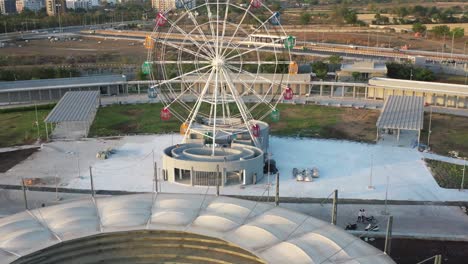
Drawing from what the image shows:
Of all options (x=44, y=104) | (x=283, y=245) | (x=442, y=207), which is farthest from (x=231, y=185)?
(x=44, y=104)

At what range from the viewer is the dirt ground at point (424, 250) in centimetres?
2386

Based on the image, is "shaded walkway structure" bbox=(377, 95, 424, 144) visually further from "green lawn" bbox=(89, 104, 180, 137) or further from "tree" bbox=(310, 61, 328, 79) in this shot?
"green lawn" bbox=(89, 104, 180, 137)

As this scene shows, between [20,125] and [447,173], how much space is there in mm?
39211

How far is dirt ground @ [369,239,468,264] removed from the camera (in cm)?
2386

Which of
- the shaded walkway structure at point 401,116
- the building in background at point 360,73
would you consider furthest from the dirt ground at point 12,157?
the building in background at point 360,73

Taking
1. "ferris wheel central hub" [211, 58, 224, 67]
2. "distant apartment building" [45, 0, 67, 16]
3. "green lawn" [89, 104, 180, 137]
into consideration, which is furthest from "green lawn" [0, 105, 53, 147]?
"distant apartment building" [45, 0, 67, 16]

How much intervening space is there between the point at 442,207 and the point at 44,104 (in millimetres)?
44234

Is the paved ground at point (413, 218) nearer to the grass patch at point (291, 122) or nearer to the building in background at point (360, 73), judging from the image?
the grass patch at point (291, 122)

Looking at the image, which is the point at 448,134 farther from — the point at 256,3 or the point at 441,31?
the point at 441,31

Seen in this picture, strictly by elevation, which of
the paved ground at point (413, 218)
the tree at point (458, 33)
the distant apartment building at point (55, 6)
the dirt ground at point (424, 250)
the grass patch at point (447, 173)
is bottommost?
the dirt ground at point (424, 250)

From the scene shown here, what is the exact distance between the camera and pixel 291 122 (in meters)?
49.3

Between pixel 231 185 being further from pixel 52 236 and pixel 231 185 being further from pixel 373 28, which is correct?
pixel 373 28

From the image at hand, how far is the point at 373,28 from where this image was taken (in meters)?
131

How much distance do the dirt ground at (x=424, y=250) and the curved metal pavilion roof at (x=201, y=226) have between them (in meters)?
8.50
